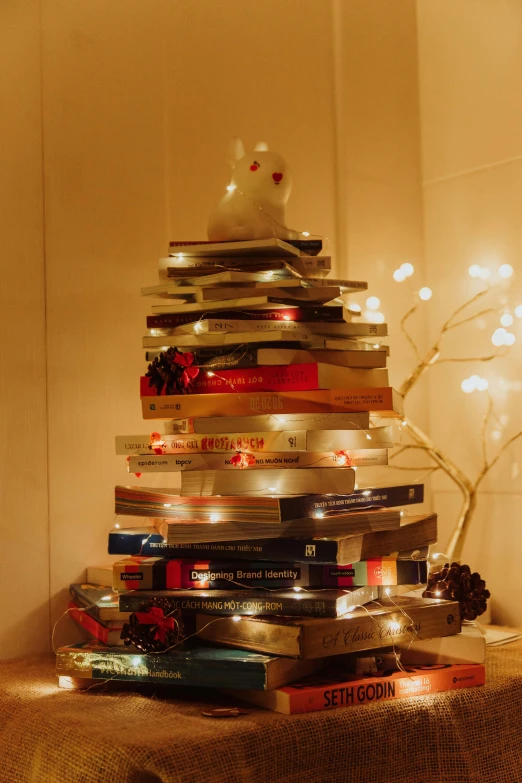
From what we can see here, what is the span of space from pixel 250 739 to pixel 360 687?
19 centimetres

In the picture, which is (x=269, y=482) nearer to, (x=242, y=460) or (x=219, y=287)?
(x=242, y=460)

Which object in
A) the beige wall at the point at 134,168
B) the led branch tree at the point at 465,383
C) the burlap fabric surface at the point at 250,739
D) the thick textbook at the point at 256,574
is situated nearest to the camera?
the burlap fabric surface at the point at 250,739

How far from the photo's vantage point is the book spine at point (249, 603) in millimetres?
1200

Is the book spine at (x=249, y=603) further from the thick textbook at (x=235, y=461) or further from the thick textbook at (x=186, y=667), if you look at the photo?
the thick textbook at (x=235, y=461)

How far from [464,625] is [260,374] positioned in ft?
1.62

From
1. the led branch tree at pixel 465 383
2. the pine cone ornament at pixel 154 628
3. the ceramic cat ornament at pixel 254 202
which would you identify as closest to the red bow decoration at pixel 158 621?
the pine cone ornament at pixel 154 628

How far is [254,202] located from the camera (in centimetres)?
146

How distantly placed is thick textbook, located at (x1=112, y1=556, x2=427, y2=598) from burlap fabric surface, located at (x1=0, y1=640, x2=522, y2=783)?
153 millimetres

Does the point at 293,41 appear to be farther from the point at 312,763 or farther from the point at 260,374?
the point at 312,763

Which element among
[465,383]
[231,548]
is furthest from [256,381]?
[465,383]

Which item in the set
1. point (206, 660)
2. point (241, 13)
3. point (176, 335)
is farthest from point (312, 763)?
point (241, 13)

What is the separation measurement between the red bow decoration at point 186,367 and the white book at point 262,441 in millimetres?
69

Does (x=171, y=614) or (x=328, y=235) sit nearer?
(x=171, y=614)

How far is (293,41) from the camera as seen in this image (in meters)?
1.91
